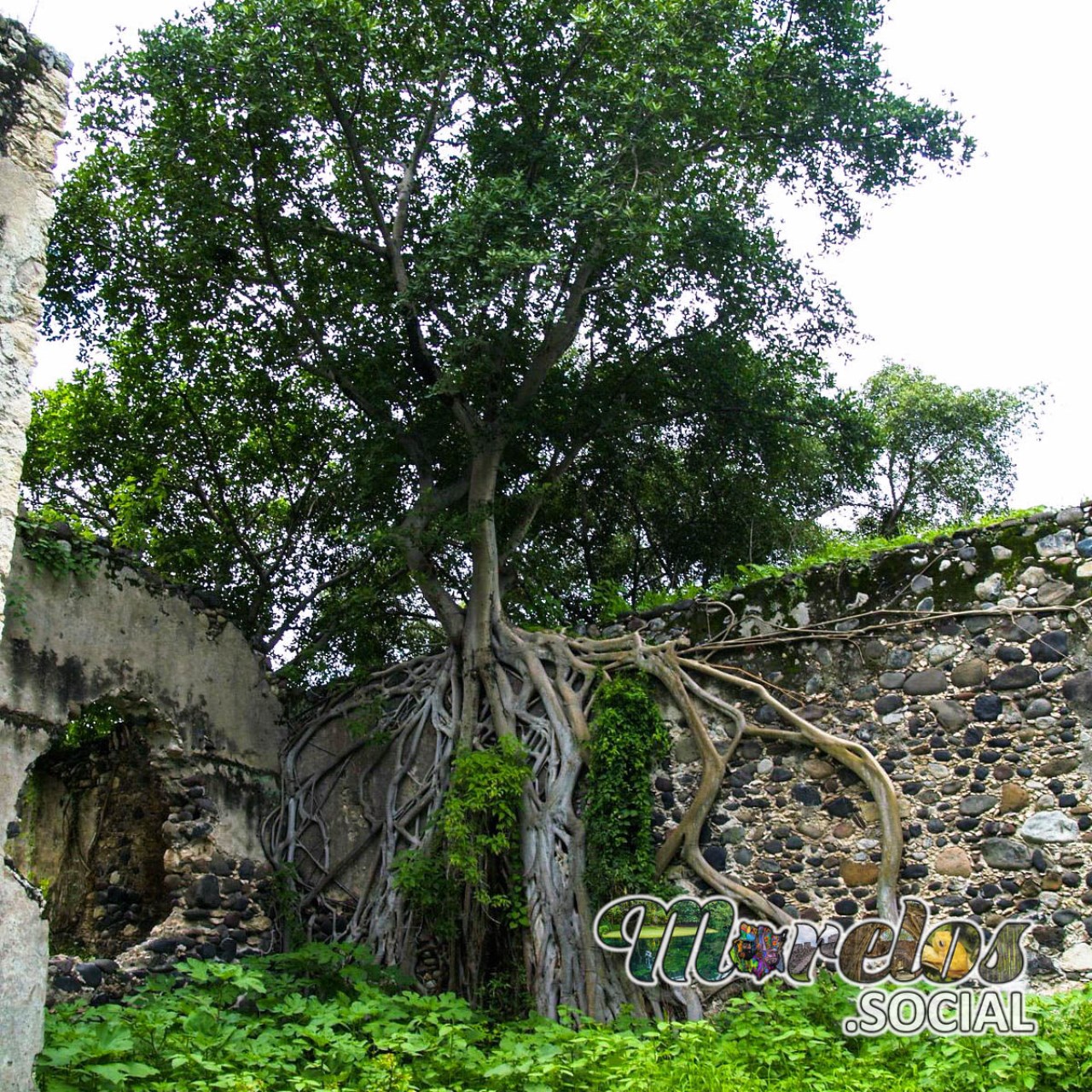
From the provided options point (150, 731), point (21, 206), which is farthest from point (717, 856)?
point (21, 206)

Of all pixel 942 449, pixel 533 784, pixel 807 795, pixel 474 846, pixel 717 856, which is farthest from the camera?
pixel 942 449

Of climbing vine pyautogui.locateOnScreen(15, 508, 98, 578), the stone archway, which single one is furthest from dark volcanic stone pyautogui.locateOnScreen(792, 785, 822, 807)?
the stone archway

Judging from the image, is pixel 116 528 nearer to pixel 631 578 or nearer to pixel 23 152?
pixel 631 578

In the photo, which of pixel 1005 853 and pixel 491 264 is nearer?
pixel 1005 853

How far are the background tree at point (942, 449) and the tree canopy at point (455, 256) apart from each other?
112 inches

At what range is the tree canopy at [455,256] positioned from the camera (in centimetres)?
840

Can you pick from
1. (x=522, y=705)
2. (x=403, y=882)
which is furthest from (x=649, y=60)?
(x=403, y=882)

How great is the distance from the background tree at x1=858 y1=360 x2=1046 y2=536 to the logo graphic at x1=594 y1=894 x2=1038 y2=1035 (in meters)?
8.56

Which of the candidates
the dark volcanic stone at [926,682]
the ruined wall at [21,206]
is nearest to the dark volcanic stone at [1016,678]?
the dark volcanic stone at [926,682]

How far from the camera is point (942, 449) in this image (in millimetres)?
14438

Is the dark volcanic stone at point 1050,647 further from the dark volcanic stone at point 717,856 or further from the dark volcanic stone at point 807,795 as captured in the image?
the dark volcanic stone at point 717,856

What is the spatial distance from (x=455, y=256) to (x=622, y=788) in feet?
13.1

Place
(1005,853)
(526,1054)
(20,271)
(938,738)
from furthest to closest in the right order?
(938,738), (1005,853), (526,1054), (20,271)

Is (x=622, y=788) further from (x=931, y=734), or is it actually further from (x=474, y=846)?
(x=931, y=734)
